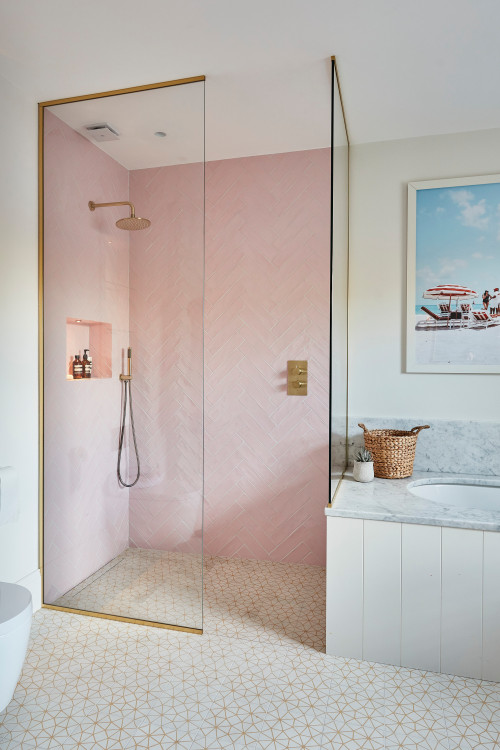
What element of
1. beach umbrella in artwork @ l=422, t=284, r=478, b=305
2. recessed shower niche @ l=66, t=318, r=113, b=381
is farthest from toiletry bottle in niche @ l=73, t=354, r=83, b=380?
beach umbrella in artwork @ l=422, t=284, r=478, b=305

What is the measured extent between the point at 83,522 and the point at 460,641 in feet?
5.68

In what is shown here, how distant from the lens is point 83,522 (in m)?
2.44

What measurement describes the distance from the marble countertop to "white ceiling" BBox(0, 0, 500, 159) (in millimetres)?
1892

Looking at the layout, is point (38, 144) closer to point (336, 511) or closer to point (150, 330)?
point (150, 330)

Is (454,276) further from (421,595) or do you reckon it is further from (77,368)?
(77,368)

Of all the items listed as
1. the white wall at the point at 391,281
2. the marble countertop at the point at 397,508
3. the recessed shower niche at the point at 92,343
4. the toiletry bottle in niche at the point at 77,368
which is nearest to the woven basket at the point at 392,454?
the marble countertop at the point at 397,508

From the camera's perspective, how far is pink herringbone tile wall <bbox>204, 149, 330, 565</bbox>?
3.08 m

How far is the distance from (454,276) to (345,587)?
1.75 meters

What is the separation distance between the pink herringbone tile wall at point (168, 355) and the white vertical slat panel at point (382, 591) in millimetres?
758

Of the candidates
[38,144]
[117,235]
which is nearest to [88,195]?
[117,235]

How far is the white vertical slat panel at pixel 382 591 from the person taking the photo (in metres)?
2.07

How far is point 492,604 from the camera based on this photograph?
77.4 inches

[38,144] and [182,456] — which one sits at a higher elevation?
[38,144]

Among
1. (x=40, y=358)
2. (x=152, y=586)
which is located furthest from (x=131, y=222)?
(x=152, y=586)
